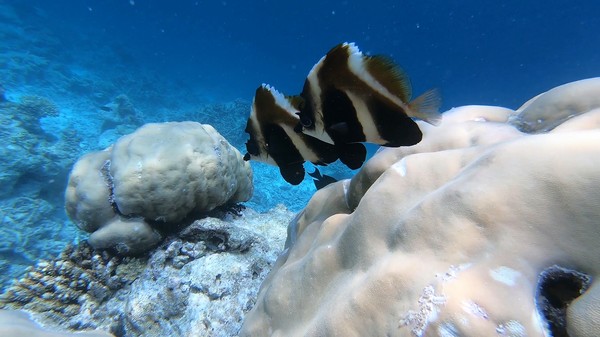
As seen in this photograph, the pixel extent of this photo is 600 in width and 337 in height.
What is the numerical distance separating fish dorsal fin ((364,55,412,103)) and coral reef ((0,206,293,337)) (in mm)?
2491

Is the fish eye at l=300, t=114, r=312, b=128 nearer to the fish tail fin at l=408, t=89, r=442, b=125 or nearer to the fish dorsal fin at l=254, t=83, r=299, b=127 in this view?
the fish dorsal fin at l=254, t=83, r=299, b=127

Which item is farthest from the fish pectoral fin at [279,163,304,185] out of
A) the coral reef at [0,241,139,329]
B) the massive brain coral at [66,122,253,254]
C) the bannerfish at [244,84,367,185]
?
the coral reef at [0,241,139,329]

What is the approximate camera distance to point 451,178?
1.74 meters

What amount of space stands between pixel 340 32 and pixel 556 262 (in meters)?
60.3

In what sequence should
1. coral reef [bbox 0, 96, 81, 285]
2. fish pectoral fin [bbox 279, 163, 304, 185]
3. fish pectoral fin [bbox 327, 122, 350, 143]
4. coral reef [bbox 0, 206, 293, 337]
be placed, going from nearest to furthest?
fish pectoral fin [bbox 327, 122, 350, 143] < fish pectoral fin [bbox 279, 163, 304, 185] < coral reef [bbox 0, 206, 293, 337] < coral reef [bbox 0, 96, 81, 285]

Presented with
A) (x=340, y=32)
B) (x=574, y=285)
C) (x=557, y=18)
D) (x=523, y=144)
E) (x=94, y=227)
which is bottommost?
(x=574, y=285)

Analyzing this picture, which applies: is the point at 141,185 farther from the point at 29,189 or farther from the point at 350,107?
the point at 29,189

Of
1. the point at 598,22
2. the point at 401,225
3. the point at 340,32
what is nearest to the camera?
the point at 401,225

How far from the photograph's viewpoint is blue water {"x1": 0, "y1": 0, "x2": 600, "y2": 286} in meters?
8.89

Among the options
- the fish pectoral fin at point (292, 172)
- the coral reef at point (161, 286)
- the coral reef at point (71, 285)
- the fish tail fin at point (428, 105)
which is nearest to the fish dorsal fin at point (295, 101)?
the fish pectoral fin at point (292, 172)

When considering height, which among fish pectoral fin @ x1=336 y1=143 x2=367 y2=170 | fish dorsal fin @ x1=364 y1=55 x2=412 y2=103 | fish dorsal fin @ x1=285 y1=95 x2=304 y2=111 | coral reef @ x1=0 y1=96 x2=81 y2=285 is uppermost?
coral reef @ x1=0 y1=96 x2=81 y2=285

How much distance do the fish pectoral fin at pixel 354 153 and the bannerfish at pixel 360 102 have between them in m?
0.12

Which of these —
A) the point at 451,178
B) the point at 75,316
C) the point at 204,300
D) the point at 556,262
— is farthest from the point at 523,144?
the point at 75,316

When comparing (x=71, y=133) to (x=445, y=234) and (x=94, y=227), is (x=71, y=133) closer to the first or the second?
(x=94, y=227)
